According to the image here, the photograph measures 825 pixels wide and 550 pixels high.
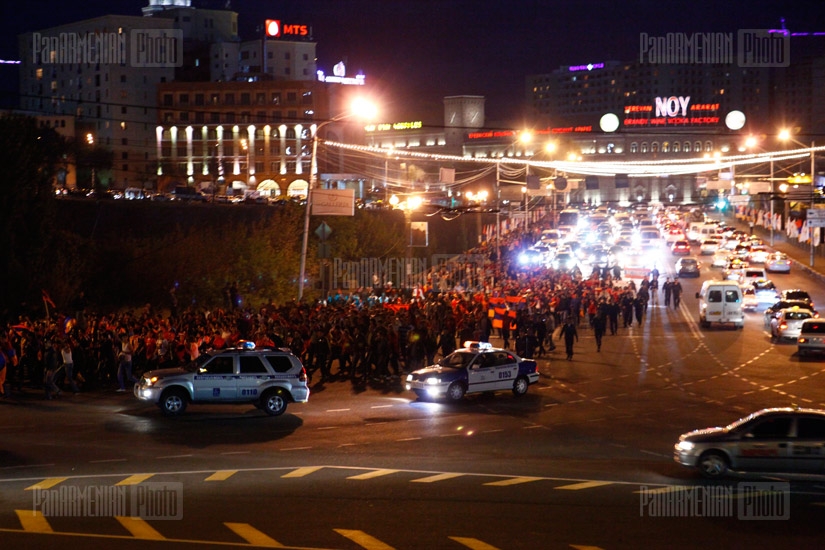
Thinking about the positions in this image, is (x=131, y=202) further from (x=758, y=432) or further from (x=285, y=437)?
(x=758, y=432)

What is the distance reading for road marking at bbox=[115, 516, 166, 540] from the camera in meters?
11.8

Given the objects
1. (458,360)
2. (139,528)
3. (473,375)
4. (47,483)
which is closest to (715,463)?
(139,528)

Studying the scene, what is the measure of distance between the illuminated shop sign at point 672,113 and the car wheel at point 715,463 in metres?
94.9

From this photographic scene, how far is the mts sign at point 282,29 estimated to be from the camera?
14275 centimetres

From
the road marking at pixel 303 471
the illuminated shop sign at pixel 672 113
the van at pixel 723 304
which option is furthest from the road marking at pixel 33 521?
the illuminated shop sign at pixel 672 113

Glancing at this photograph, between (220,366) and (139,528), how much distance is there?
31.7 feet

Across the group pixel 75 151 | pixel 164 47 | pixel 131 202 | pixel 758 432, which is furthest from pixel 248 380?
pixel 164 47

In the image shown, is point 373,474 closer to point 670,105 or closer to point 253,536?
point 253,536

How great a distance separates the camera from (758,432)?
15.3 m

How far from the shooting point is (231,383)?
21.8 metres

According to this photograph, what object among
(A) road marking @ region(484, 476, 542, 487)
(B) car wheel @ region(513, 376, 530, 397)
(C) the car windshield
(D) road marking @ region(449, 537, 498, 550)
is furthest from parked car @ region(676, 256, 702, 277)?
(D) road marking @ region(449, 537, 498, 550)

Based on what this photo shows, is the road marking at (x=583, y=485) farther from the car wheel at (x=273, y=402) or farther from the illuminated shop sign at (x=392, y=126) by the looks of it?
the illuminated shop sign at (x=392, y=126)

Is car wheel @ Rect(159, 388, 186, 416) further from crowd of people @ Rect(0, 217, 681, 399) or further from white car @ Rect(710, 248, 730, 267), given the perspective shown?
white car @ Rect(710, 248, 730, 267)

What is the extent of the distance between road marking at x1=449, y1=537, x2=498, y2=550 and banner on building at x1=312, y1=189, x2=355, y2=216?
24.3 metres
